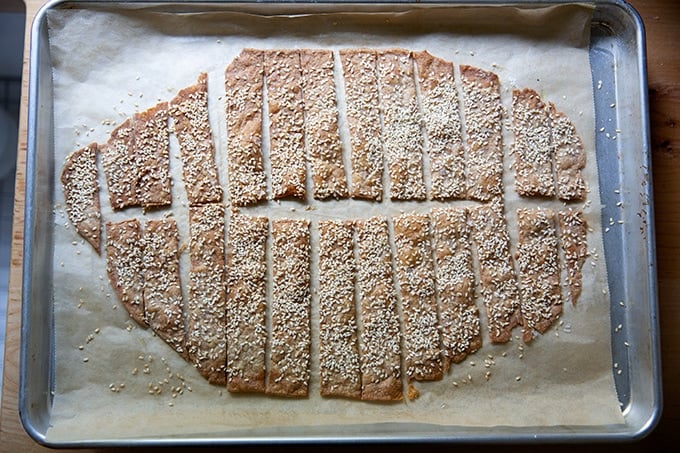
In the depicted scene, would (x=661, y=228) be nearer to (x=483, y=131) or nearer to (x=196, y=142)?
(x=483, y=131)

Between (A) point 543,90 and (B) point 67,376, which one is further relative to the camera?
(A) point 543,90

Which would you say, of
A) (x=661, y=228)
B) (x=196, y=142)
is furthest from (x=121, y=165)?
(x=661, y=228)

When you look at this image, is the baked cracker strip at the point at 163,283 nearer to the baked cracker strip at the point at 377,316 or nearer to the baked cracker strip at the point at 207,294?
the baked cracker strip at the point at 207,294

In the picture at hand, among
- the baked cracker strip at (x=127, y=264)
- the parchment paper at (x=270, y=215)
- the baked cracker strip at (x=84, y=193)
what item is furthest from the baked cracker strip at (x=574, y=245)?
the baked cracker strip at (x=84, y=193)

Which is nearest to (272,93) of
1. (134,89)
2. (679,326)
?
(134,89)

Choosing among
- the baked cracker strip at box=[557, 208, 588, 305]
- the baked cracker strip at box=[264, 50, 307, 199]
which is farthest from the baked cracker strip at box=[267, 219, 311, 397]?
the baked cracker strip at box=[557, 208, 588, 305]

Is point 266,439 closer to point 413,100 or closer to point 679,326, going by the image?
point 413,100
